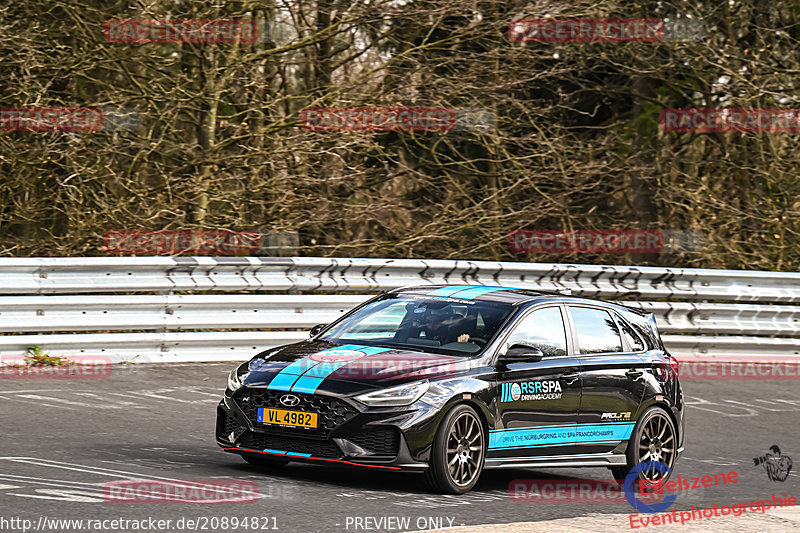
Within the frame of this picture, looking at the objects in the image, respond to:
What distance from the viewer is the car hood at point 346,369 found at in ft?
27.1

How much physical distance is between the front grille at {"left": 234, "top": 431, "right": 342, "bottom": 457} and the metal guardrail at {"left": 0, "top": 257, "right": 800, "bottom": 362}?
16.6 ft

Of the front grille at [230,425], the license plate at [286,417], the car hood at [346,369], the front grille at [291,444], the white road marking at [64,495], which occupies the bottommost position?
the white road marking at [64,495]

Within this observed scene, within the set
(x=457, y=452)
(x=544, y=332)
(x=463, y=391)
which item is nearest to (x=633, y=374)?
(x=544, y=332)

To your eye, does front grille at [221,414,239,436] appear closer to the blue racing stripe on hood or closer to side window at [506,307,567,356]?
the blue racing stripe on hood

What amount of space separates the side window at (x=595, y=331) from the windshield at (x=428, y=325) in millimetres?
699

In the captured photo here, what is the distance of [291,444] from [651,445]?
3215mm

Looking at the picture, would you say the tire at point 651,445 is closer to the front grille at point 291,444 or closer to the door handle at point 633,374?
the door handle at point 633,374

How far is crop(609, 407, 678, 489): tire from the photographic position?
991 centimetres

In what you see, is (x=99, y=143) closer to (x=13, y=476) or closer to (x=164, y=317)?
(x=164, y=317)

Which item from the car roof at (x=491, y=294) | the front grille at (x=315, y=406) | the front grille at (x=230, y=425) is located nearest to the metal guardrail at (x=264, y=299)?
the car roof at (x=491, y=294)

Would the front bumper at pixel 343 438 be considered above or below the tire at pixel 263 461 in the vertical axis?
above

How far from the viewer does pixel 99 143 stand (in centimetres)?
1655

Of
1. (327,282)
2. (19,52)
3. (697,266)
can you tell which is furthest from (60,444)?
(697,266)

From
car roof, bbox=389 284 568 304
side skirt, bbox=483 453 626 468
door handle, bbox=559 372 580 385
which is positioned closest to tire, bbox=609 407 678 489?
side skirt, bbox=483 453 626 468
